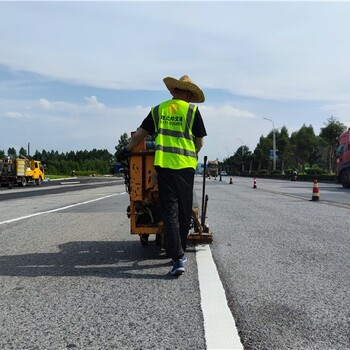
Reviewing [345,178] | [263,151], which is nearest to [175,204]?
[345,178]

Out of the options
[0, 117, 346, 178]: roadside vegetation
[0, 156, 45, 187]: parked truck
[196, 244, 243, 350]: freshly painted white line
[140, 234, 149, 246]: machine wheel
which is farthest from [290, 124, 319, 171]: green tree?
[196, 244, 243, 350]: freshly painted white line

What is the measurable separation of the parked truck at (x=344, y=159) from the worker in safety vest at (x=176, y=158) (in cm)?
2352

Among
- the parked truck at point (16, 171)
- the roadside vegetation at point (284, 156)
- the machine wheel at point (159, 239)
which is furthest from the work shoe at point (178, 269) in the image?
the roadside vegetation at point (284, 156)

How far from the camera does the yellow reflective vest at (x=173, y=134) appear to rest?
4.82 m

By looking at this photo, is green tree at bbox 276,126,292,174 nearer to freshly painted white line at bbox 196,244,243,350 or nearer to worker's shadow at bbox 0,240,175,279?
worker's shadow at bbox 0,240,175,279

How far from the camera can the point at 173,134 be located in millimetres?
4848

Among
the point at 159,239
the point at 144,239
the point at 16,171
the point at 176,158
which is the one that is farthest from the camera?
the point at 16,171

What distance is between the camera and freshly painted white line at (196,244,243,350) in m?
2.94

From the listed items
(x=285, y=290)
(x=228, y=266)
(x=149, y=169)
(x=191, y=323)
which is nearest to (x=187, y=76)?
(x=149, y=169)

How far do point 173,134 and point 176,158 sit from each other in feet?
0.85

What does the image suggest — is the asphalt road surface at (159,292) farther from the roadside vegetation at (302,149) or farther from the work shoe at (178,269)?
the roadside vegetation at (302,149)

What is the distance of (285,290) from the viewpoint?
13.7ft

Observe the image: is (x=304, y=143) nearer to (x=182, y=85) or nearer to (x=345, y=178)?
(x=345, y=178)

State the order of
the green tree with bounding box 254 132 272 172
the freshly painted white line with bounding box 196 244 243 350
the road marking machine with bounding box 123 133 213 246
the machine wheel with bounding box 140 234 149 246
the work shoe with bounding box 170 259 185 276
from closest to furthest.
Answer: the freshly painted white line with bounding box 196 244 243 350
the work shoe with bounding box 170 259 185 276
the road marking machine with bounding box 123 133 213 246
the machine wheel with bounding box 140 234 149 246
the green tree with bounding box 254 132 272 172
